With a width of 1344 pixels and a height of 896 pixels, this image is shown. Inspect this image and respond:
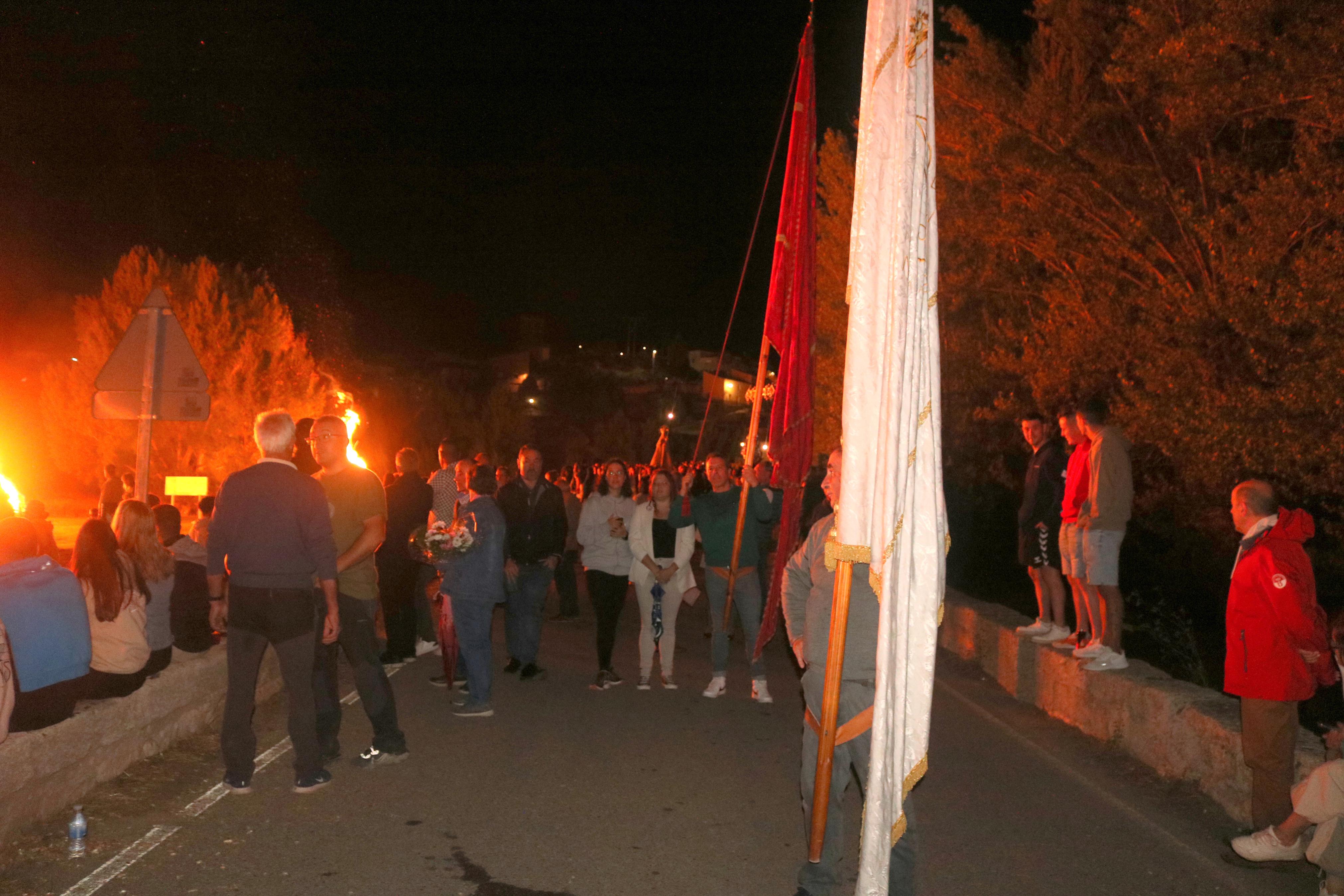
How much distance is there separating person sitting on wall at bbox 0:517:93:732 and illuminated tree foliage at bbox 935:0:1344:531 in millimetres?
9383

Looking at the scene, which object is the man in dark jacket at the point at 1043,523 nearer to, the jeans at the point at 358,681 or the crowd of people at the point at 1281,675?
the crowd of people at the point at 1281,675

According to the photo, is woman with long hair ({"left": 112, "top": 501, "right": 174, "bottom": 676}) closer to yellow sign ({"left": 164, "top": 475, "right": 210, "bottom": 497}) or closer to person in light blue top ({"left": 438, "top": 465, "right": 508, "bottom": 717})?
person in light blue top ({"left": 438, "top": 465, "right": 508, "bottom": 717})

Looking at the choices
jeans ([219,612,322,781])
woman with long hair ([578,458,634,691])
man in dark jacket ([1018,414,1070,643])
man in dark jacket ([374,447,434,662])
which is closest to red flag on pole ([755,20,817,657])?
woman with long hair ([578,458,634,691])

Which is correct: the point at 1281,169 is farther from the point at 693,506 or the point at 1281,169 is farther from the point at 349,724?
the point at 349,724

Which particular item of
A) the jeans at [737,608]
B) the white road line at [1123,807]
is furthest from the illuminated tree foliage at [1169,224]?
the jeans at [737,608]

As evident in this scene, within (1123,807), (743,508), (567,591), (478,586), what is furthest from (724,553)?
(567,591)

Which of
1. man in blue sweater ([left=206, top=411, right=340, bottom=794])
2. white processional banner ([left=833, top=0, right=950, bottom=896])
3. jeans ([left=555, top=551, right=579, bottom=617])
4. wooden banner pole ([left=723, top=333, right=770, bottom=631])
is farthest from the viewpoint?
jeans ([left=555, top=551, right=579, bottom=617])

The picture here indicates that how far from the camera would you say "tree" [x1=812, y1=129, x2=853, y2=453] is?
→ 25062 millimetres

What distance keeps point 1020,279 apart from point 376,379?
4214cm

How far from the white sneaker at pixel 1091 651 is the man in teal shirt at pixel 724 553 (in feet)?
8.55

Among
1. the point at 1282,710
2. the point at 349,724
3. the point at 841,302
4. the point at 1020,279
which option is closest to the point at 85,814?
the point at 349,724

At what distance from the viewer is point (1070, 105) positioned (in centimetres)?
1486

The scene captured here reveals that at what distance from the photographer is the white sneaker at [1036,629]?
33.1ft

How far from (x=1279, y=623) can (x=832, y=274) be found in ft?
66.9
